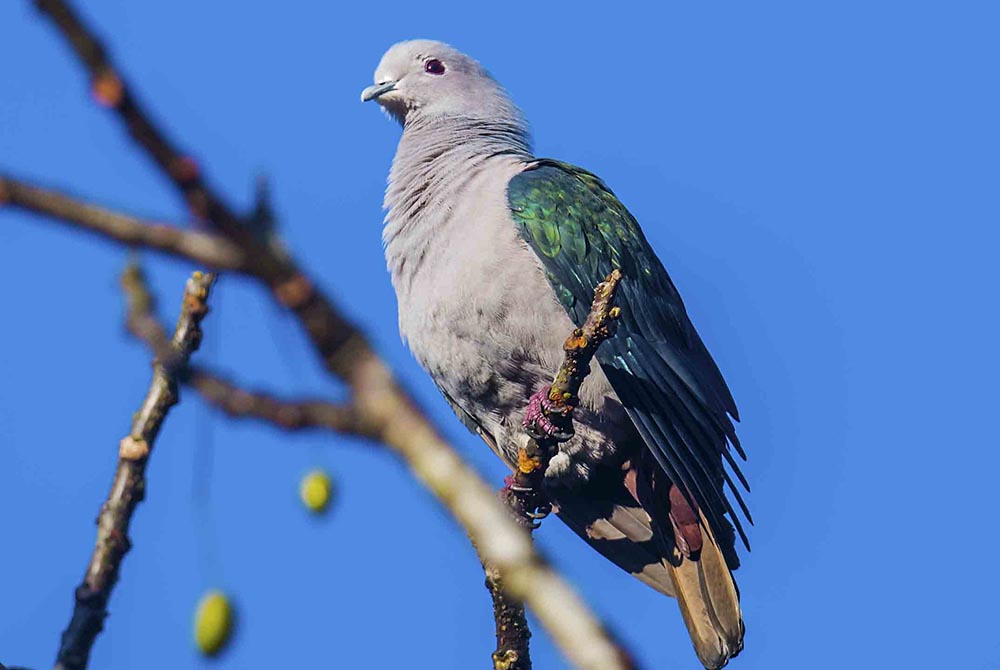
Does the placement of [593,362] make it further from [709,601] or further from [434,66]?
[434,66]

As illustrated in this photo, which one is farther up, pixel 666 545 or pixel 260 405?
pixel 666 545

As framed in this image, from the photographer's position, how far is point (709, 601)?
485cm

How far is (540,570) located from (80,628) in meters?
1.62

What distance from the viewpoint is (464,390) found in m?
5.10

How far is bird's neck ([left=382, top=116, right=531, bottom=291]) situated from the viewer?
17.1ft

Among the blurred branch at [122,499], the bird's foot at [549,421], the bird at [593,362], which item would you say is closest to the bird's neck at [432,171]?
the bird at [593,362]

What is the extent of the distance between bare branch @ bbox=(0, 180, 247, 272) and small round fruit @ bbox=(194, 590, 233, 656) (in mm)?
1256

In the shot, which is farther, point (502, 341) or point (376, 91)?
point (376, 91)

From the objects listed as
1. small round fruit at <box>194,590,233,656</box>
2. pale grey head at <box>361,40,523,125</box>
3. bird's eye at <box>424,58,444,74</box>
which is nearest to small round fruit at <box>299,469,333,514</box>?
small round fruit at <box>194,590,233,656</box>

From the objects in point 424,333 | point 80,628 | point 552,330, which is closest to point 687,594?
point 552,330

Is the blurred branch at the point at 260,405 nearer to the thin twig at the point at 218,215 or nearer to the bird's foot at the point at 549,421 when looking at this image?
the thin twig at the point at 218,215

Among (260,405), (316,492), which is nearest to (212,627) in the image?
(316,492)

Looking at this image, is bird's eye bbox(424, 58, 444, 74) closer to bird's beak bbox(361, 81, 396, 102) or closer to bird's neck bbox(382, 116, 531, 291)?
bird's beak bbox(361, 81, 396, 102)

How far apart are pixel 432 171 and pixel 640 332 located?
123 cm
